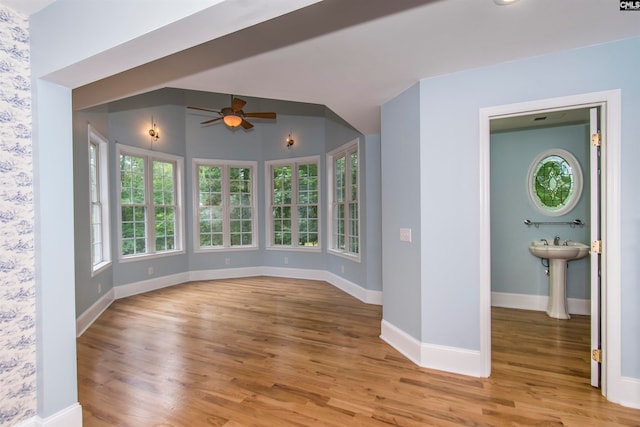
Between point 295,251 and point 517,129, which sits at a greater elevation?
point 517,129

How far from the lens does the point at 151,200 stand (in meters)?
5.41

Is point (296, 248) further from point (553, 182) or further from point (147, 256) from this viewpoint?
point (553, 182)

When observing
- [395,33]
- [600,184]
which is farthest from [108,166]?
[600,184]

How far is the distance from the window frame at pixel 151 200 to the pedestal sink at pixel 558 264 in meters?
5.66

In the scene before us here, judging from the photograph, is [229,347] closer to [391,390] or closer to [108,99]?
[391,390]

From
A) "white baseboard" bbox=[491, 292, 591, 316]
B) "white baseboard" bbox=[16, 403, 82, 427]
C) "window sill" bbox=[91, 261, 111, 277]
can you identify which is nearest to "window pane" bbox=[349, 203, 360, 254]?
"white baseboard" bbox=[491, 292, 591, 316]

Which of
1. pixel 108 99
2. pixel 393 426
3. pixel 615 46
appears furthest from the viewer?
pixel 108 99

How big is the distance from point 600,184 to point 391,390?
2157 mm

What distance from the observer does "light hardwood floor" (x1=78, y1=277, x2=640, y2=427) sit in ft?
6.76

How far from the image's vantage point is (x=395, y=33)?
200 centimetres

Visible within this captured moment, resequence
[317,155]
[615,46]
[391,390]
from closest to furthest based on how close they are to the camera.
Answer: [615,46]
[391,390]
[317,155]

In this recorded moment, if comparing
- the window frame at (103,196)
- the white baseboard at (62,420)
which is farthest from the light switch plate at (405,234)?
the window frame at (103,196)

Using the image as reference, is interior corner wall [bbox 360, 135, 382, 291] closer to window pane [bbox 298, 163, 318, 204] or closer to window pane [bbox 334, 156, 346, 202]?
window pane [bbox 334, 156, 346, 202]

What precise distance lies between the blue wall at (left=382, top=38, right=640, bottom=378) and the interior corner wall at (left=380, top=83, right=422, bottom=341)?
22 millimetres
